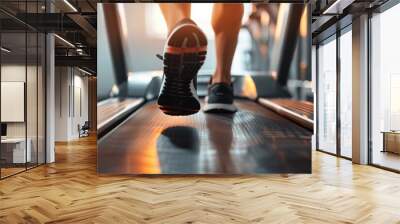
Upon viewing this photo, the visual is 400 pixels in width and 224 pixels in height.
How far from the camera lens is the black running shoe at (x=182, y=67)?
6102 mm

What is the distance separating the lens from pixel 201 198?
4781mm

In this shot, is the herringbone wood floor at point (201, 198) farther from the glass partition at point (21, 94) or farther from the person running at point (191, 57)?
the person running at point (191, 57)

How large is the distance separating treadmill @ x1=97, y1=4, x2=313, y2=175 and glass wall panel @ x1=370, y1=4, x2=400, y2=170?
1.94 metres

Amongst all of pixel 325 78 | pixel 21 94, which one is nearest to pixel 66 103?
pixel 21 94

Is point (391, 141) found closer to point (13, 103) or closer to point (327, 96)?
point (327, 96)

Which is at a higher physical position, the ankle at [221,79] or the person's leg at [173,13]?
the person's leg at [173,13]

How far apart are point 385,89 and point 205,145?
12.1ft

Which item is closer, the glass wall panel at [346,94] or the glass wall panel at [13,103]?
the glass wall panel at [13,103]

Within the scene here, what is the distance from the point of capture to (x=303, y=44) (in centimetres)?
616

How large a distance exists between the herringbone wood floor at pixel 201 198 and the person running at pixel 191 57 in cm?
120

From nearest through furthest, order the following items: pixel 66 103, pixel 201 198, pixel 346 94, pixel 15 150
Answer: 1. pixel 201 198
2. pixel 15 150
3. pixel 346 94
4. pixel 66 103

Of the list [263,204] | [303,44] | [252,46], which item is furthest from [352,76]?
[263,204]

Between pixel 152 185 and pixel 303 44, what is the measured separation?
125 inches

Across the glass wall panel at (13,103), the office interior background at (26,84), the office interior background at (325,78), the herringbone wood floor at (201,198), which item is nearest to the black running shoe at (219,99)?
the office interior background at (325,78)
